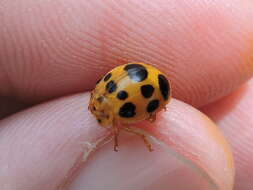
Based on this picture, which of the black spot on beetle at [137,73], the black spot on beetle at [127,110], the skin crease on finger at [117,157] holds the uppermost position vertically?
the black spot on beetle at [137,73]

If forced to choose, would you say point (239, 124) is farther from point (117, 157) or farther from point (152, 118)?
point (117, 157)


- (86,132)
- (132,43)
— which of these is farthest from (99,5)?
(86,132)

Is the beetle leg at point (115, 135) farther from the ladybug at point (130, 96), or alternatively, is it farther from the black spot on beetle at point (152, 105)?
the black spot on beetle at point (152, 105)

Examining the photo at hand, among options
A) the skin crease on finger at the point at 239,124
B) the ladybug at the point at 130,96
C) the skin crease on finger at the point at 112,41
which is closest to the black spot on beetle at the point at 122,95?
the ladybug at the point at 130,96

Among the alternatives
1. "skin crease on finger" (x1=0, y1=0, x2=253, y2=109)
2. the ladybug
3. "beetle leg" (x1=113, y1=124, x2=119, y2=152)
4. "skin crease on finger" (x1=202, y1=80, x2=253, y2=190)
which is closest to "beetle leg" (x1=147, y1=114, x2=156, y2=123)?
the ladybug

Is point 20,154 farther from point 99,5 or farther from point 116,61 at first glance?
point 99,5

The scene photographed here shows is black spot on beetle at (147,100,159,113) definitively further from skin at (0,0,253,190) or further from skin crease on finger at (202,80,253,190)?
skin crease on finger at (202,80,253,190)
